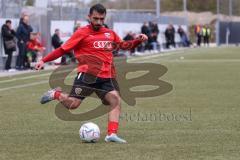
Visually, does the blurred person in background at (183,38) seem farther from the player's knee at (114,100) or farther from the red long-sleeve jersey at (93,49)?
the player's knee at (114,100)

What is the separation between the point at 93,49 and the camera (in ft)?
36.2

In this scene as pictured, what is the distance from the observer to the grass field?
970cm

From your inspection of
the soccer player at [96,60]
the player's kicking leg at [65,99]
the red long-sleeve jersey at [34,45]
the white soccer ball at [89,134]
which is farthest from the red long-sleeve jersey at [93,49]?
the red long-sleeve jersey at [34,45]

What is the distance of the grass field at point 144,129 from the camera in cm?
970

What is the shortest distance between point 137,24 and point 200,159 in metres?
43.8

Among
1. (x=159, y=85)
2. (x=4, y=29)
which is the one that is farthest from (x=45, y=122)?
(x=4, y=29)

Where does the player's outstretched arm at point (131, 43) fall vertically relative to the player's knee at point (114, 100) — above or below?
above

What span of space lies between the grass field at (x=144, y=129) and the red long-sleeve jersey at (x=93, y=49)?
101cm

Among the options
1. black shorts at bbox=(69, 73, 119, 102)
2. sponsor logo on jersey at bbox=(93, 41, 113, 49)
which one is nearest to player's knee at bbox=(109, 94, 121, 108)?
black shorts at bbox=(69, 73, 119, 102)

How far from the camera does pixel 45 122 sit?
519 inches

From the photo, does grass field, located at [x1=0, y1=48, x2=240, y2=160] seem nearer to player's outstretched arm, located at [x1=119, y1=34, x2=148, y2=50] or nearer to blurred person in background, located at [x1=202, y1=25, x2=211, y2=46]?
player's outstretched arm, located at [x1=119, y1=34, x2=148, y2=50]

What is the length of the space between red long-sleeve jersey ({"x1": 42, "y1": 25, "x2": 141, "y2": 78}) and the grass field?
3.31 ft

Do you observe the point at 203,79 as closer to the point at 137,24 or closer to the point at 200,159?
the point at 200,159

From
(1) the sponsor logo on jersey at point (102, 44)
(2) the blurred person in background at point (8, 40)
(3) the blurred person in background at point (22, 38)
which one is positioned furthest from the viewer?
(3) the blurred person in background at point (22, 38)
